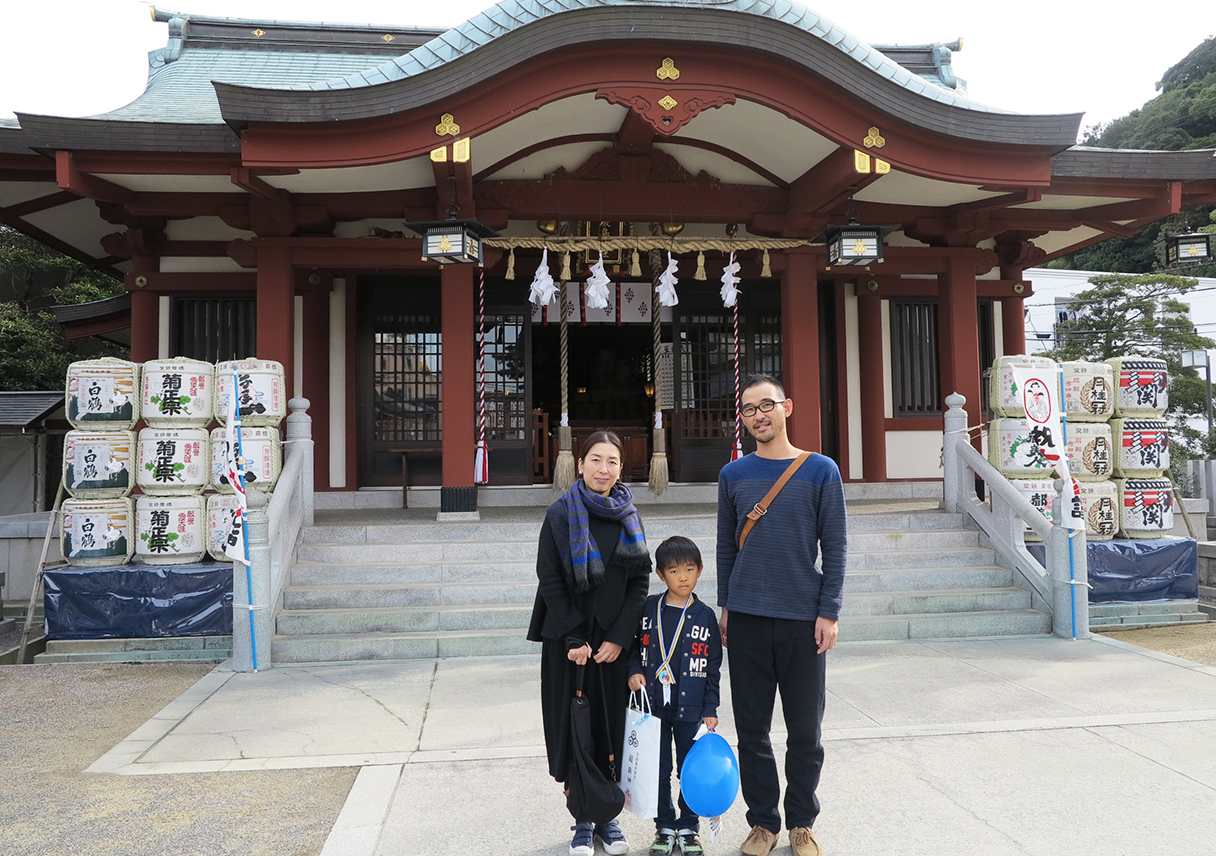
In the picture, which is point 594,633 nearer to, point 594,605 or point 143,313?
point 594,605

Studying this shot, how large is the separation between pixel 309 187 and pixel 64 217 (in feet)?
13.0

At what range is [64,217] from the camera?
10484mm

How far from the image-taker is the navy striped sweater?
330cm

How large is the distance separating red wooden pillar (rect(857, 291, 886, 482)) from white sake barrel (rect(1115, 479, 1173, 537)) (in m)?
3.39

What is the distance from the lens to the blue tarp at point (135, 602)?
289 inches

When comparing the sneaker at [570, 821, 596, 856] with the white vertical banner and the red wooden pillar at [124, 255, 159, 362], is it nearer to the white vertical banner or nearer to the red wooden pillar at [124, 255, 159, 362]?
the white vertical banner

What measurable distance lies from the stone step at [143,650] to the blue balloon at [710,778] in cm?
554

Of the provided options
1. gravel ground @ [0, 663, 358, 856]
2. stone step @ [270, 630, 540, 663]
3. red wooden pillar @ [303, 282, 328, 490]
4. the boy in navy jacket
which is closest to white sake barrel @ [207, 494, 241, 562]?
stone step @ [270, 630, 540, 663]

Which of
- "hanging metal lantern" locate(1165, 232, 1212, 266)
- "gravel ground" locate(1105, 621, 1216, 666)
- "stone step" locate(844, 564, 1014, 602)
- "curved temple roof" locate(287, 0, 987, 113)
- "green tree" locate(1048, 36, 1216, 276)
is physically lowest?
"gravel ground" locate(1105, 621, 1216, 666)

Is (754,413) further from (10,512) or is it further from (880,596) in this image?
(10,512)

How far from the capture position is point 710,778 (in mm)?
3088

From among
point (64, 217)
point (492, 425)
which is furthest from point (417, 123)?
point (64, 217)

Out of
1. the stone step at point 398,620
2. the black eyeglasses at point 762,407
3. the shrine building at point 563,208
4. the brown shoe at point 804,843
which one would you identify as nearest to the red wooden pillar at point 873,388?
the shrine building at point 563,208

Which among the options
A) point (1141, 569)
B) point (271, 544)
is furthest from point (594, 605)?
point (1141, 569)
